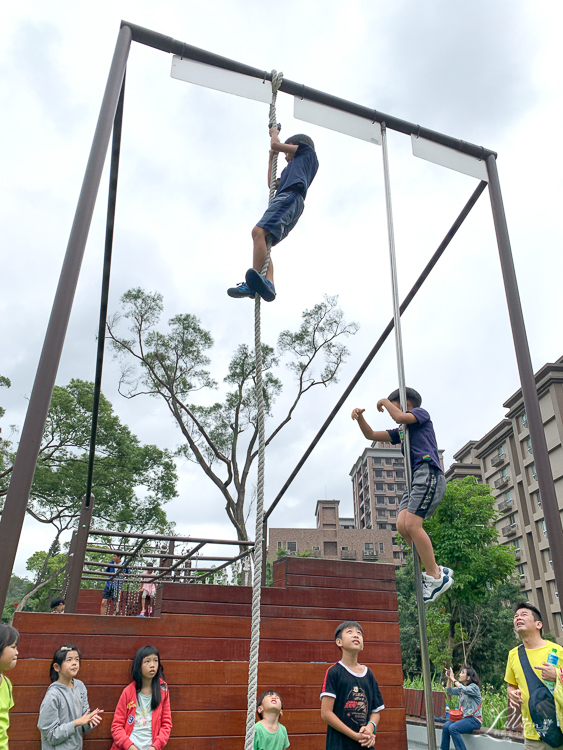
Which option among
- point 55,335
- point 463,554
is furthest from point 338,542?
point 55,335

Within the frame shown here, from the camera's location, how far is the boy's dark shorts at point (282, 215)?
2797 millimetres

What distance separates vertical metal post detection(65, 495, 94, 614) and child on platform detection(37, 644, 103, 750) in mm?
1439

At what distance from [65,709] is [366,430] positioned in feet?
7.72

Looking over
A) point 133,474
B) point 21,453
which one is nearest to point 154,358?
point 133,474

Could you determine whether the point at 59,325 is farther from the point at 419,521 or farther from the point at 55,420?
the point at 55,420

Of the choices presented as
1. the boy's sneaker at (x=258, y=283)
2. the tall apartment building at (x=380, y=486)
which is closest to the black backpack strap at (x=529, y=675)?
the boy's sneaker at (x=258, y=283)

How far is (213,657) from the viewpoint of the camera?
3498mm

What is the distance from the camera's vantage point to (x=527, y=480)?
32344 mm

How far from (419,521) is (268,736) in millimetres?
1654

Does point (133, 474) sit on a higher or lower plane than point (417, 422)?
higher

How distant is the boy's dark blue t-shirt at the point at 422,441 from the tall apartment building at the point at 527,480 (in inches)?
1026

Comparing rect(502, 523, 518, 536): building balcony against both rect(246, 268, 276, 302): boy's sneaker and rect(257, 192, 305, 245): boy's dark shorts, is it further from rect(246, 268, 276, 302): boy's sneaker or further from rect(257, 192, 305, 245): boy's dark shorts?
rect(246, 268, 276, 302): boy's sneaker

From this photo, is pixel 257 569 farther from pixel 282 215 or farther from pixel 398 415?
pixel 282 215

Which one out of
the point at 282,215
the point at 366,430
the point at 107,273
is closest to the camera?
the point at 282,215
